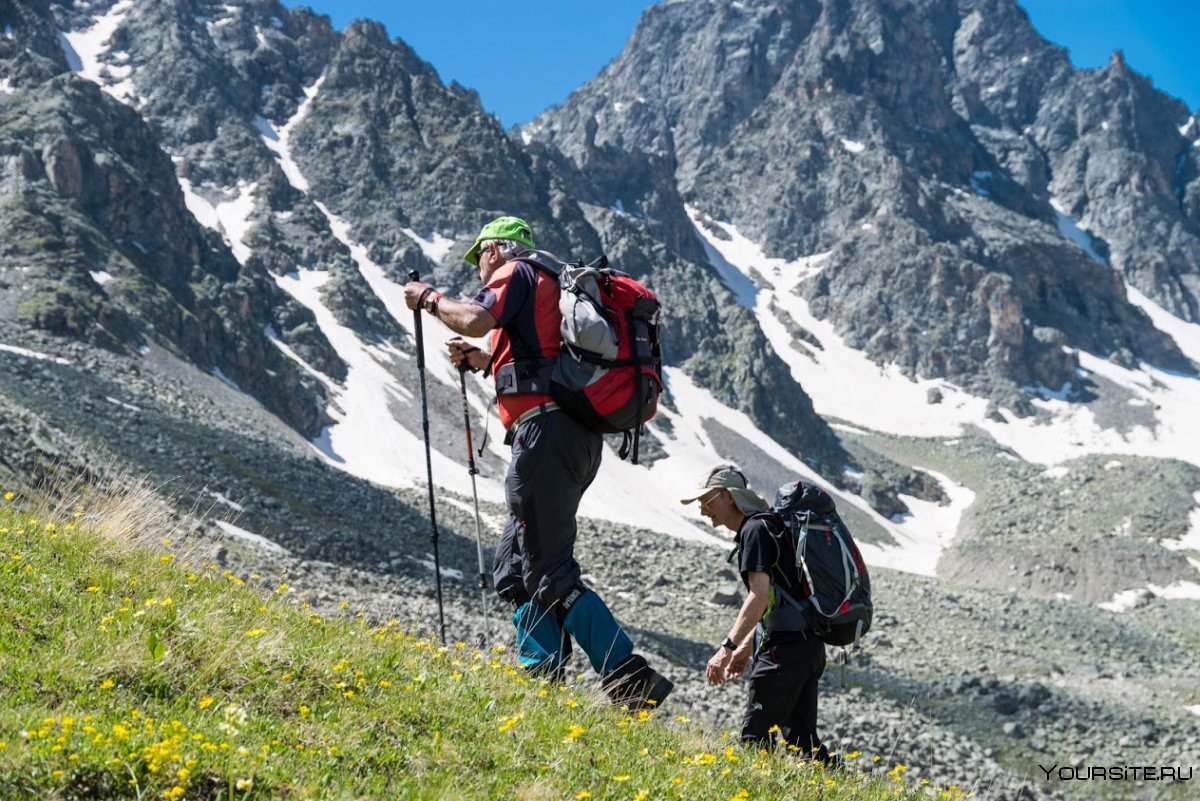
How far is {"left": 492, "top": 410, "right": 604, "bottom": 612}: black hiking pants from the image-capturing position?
593 centimetres

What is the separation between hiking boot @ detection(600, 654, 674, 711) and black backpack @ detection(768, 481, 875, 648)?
49.8 inches

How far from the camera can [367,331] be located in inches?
3467

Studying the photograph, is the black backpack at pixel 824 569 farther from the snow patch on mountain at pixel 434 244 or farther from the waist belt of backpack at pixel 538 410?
the snow patch on mountain at pixel 434 244

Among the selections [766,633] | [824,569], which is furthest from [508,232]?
[766,633]

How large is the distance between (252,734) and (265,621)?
5.03 ft

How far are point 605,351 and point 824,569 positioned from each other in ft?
7.21

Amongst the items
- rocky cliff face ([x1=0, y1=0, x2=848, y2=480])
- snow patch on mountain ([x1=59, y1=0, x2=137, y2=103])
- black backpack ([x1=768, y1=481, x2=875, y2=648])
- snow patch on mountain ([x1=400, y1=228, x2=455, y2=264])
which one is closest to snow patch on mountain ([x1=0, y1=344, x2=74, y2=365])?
black backpack ([x1=768, y1=481, x2=875, y2=648])

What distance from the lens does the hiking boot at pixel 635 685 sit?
569cm

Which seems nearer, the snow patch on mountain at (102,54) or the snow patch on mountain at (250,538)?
the snow patch on mountain at (250,538)

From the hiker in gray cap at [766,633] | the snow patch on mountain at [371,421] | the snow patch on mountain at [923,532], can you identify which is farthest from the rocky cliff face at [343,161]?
the hiker in gray cap at [766,633]

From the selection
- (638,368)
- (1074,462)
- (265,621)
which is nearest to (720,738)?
(638,368)

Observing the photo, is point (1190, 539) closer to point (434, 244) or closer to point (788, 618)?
point (434, 244)

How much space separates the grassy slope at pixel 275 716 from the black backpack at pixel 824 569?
1.17 meters

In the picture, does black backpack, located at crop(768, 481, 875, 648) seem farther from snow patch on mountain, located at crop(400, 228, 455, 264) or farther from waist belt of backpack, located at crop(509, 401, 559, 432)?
snow patch on mountain, located at crop(400, 228, 455, 264)
